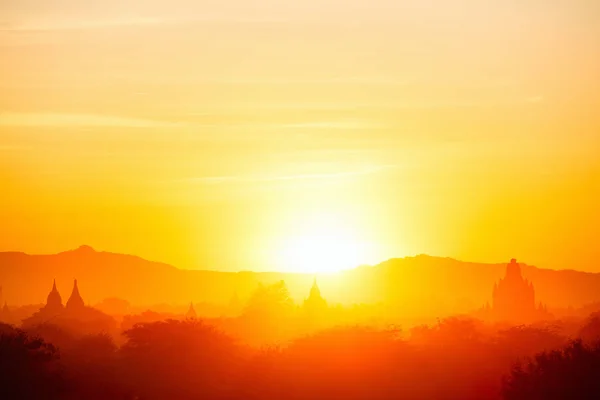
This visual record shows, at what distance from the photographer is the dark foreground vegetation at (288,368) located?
6844 centimetres

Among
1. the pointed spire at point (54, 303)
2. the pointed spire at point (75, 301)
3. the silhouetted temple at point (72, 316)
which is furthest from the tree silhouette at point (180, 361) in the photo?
the pointed spire at point (75, 301)

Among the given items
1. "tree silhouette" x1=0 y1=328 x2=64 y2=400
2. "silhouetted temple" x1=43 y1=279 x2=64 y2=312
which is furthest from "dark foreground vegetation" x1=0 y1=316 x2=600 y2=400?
"silhouetted temple" x1=43 y1=279 x2=64 y2=312

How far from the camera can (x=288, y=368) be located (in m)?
92.1

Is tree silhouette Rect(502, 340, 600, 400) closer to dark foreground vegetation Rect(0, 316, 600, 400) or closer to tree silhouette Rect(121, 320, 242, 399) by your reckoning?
dark foreground vegetation Rect(0, 316, 600, 400)

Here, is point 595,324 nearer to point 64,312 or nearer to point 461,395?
point 461,395

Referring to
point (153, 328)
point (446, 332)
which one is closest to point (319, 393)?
point (153, 328)

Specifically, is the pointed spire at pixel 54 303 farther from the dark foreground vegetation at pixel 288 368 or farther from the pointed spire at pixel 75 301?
the dark foreground vegetation at pixel 288 368

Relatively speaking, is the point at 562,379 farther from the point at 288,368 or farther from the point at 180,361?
the point at 180,361

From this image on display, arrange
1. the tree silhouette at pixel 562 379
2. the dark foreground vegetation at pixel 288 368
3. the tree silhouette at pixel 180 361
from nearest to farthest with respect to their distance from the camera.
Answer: the tree silhouette at pixel 562 379, the dark foreground vegetation at pixel 288 368, the tree silhouette at pixel 180 361

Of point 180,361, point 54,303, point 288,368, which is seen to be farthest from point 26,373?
point 54,303

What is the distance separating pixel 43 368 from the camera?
69.5 m

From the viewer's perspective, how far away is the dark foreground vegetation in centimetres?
6844

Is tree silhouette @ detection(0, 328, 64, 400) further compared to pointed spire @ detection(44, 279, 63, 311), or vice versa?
pointed spire @ detection(44, 279, 63, 311)

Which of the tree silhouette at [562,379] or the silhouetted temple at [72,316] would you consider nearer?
the tree silhouette at [562,379]
